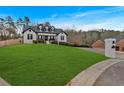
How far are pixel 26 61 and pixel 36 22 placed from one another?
3.32 feet

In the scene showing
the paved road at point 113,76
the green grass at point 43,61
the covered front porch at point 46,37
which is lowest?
the paved road at point 113,76

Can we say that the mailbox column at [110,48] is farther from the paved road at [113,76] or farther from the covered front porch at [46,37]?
the covered front porch at [46,37]

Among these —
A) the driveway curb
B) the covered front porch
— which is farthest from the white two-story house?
the driveway curb

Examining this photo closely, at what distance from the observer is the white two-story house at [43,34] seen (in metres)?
6.65

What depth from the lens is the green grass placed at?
6316 mm

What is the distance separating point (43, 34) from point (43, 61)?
0.69 m

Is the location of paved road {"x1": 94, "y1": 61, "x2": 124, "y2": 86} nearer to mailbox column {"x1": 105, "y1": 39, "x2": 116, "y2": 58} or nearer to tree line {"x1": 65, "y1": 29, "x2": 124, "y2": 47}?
mailbox column {"x1": 105, "y1": 39, "x2": 116, "y2": 58}

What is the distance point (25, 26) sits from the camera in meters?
6.69

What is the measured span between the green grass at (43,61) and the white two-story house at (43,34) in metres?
0.18

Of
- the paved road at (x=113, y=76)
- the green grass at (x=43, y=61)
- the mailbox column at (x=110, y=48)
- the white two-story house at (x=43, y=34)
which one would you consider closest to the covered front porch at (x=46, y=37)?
the white two-story house at (x=43, y=34)

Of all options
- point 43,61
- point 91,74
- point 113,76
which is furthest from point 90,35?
point 43,61
